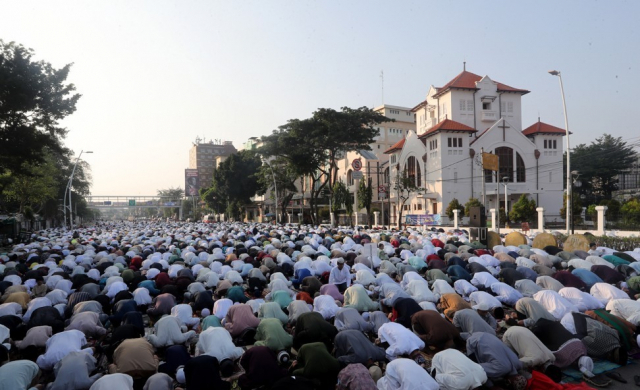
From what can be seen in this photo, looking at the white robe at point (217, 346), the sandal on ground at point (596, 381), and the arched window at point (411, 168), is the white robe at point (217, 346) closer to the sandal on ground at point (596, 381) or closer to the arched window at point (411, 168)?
the sandal on ground at point (596, 381)

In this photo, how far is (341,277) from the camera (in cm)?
1412

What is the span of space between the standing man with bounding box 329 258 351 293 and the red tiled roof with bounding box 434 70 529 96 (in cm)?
3698

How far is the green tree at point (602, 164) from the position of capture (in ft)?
172

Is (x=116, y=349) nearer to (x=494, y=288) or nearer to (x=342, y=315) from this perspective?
(x=342, y=315)

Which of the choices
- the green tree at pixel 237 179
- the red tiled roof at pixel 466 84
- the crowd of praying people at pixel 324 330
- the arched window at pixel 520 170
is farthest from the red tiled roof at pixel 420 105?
the crowd of praying people at pixel 324 330

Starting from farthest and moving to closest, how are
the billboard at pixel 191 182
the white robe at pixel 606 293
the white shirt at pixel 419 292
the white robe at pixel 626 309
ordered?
the billboard at pixel 191 182, the white shirt at pixel 419 292, the white robe at pixel 606 293, the white robe at pixel 626 309

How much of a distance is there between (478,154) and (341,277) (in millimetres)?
33297

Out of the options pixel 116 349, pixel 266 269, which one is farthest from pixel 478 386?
pixel 266 269

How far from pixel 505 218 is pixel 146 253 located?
26.6m

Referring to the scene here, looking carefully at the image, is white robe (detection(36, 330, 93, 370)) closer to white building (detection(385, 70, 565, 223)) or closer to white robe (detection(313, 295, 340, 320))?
white robe (detection(313, 295, 340, 320))

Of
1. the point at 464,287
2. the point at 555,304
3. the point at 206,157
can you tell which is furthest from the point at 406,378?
the point at 206,157

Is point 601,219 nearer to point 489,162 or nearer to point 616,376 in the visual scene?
point 489,162

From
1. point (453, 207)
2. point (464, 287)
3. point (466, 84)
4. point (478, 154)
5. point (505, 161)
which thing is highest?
point (466, 84)

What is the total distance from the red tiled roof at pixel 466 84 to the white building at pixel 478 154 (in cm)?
14
